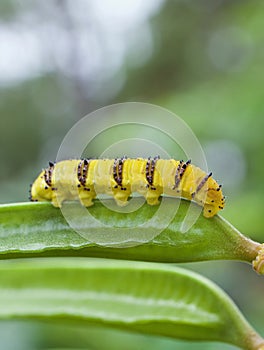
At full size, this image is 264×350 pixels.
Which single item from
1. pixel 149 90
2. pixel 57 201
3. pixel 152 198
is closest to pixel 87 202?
pixel 57 201

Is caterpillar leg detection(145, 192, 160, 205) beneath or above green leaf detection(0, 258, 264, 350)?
above

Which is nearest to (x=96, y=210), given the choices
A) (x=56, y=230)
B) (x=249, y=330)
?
(x=56, y=230)

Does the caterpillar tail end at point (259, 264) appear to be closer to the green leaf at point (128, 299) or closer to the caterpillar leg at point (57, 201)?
the green leaf at point (128, 299)

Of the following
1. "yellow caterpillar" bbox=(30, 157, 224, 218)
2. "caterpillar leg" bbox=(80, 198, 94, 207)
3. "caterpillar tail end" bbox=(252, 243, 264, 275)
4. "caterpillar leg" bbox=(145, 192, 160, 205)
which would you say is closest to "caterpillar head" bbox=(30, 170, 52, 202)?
"yellow caterpillar" bbox=(30, 157, 224, 218)

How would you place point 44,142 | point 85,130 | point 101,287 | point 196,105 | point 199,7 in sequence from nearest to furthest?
point 101,287, point 196,105, point 85,130, point 199,7, point 44,142

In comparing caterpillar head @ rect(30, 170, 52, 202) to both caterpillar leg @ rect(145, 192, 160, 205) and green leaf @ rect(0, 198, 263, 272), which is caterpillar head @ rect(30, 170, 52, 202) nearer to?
green leaf @ rect(0, 198, 263, 272)

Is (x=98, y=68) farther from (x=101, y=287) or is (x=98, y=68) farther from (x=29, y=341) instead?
(x=101, y=287)
